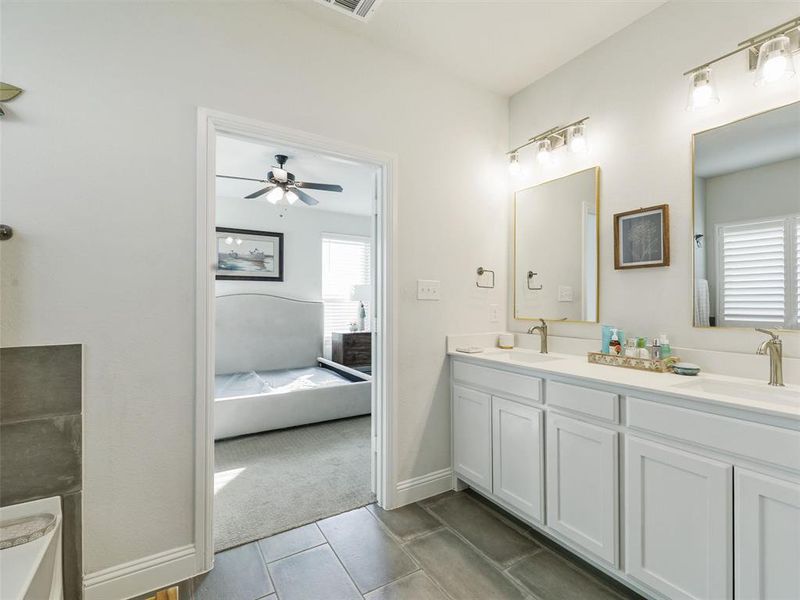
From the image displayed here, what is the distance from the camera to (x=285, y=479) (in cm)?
255

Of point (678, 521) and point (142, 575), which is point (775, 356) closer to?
point (678, 521)

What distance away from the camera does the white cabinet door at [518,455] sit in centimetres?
184

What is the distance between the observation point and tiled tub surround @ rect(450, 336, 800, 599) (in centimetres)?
114

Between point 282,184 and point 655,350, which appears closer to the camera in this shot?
point 655,350

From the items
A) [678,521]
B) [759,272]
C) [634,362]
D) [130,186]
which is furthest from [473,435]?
[130,186]

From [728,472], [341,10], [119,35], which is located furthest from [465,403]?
[119,35]

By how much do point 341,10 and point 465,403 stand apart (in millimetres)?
2210

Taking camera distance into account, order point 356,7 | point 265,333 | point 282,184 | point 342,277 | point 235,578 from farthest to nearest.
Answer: point 342,277 < point 265,333 < point 282,184 < point 356,7 < point 235,578

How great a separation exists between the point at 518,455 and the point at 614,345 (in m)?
0.77

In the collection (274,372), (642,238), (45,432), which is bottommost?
(274,372)

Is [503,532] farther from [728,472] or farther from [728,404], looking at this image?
[728,404]

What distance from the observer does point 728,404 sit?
120 cm

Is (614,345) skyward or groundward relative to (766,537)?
skyward

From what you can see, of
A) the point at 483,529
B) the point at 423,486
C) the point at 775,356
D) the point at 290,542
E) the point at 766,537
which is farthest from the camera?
the point at 423,486
